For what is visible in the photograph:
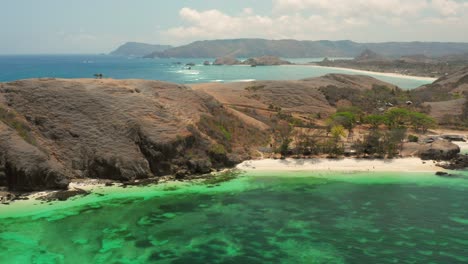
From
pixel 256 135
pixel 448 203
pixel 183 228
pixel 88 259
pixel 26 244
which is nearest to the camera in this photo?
pixel 88 259

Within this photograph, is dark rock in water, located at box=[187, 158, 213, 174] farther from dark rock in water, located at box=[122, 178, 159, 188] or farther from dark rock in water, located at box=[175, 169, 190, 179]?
dark rock in water, located at box=[122, 178, 159, 188]

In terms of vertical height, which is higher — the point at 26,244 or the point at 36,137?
the point at 36,137

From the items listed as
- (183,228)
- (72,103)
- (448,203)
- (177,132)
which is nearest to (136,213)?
(183,228)

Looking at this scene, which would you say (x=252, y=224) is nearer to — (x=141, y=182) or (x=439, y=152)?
(x=141, y=182)

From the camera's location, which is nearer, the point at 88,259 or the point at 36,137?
the point at 88,259

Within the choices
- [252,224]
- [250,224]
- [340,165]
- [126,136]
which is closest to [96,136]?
[126,136]

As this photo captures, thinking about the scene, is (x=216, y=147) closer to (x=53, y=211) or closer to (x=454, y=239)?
(x=53, y=211)
